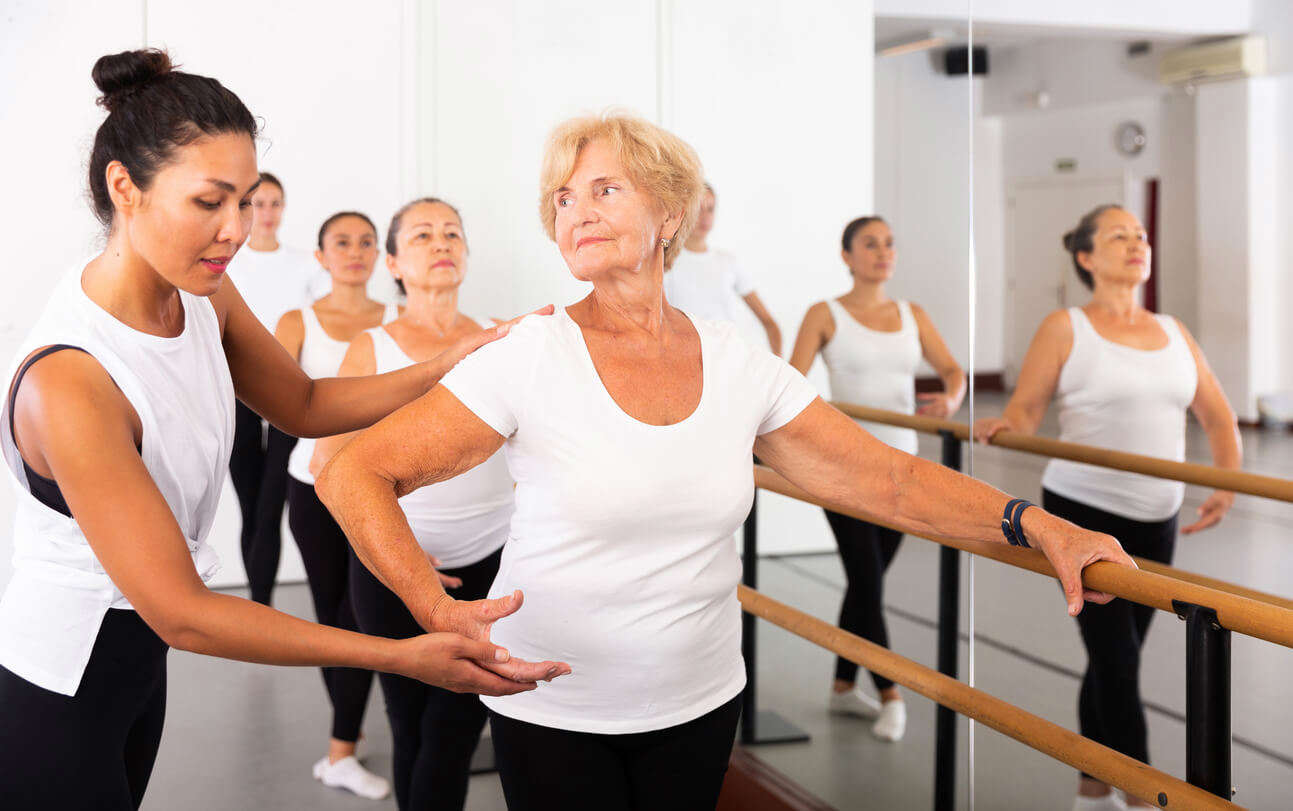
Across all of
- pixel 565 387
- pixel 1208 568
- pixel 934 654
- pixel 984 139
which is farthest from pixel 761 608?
pixel 1208 568

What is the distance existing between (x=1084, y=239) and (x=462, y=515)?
1.99 metres

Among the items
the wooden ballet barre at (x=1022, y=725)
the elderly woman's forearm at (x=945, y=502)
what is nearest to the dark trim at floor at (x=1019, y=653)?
the wooden ballet barre at (x=1022, y=725)

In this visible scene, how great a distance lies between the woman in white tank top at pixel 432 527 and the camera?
2502 millimetres

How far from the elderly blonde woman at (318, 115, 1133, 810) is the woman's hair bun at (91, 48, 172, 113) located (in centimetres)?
49

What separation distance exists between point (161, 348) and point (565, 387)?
0.49 metres

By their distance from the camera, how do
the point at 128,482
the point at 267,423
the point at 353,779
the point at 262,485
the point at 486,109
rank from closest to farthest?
1. the point at 128,482
2. the point at 353,779
3. the point at 262,485
4. the point at 267,423
5. the point at 486,109

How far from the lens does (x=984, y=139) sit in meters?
3.06

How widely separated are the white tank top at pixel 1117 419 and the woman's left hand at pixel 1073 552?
164 cm

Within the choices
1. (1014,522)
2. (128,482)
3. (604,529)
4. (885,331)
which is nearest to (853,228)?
(885,331)

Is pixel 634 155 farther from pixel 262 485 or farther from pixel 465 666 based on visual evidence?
pixel 262 485

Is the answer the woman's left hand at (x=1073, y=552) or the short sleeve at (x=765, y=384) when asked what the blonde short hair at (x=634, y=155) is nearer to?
the short sleeve at (x=765, y=384)

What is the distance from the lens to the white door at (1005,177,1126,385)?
3.12 metres

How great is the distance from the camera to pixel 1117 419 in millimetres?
3150

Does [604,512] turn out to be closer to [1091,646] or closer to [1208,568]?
[1091,646]
